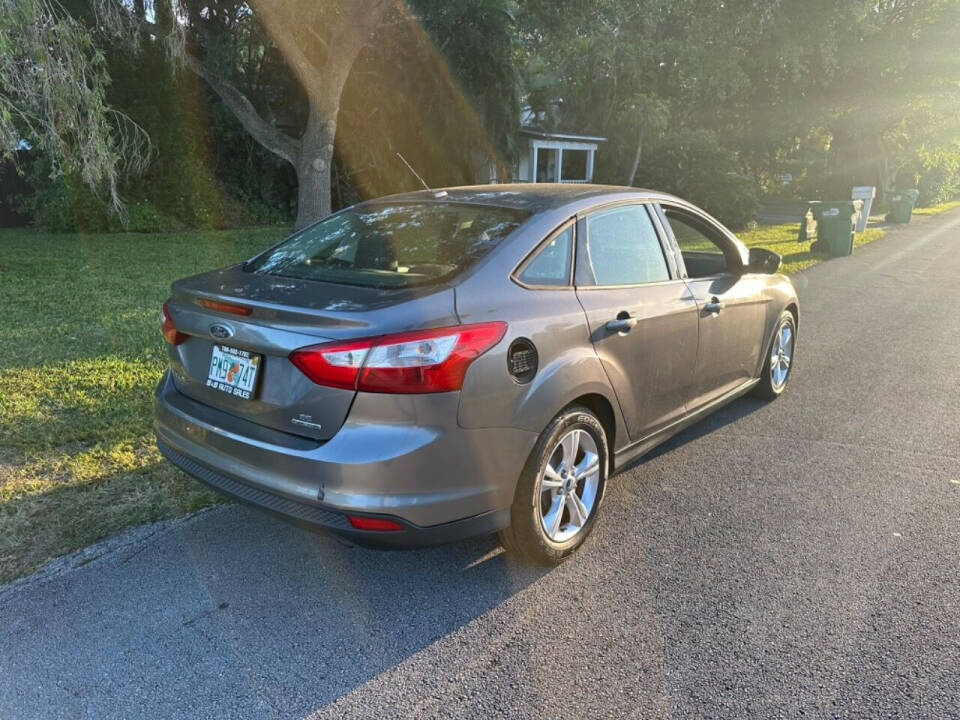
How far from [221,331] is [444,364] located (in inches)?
37.3

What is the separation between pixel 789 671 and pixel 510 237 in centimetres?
196

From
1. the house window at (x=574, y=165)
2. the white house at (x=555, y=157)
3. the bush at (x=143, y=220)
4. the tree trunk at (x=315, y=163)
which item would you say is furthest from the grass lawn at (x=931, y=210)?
the bush at (x=143, y=220)

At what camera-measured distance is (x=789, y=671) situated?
98.7 inches

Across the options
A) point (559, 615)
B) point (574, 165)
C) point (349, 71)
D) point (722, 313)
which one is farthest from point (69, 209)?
point (574, 165)

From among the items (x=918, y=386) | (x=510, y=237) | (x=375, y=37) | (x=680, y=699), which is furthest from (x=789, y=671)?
(x=375, y=37)

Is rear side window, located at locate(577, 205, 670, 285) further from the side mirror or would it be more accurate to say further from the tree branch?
the tree branch

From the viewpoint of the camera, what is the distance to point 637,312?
3.44 m

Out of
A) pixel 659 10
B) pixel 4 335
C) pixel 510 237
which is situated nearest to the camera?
pixel 510 237

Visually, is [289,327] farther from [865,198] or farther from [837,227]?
[865,198]

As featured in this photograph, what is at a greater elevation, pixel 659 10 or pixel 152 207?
pixel 659 10

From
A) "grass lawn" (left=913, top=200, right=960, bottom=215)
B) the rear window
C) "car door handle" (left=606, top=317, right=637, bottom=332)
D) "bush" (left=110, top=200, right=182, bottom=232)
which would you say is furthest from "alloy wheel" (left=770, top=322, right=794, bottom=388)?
"grass lawn" (left=913, top=200, right=960, bottom=215)

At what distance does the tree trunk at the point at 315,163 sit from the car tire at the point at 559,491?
12374mm

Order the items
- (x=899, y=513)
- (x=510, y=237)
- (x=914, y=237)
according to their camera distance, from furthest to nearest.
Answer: (x=914, y=237)
(x=899, y=513)
(x=510, y=237)

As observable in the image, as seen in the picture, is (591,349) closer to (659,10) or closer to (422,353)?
Answer: (422,353)
